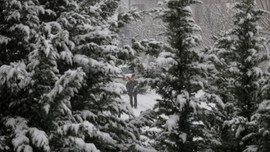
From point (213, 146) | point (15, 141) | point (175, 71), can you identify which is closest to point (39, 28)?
point (15, 141)

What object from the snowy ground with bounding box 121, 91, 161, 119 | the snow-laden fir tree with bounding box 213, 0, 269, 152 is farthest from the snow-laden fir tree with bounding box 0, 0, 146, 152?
the snowy ground with bounding box 121, 91, 161, 119

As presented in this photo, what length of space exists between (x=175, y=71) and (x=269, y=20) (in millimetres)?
10442

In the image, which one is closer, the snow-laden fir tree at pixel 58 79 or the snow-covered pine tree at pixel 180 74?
the snow-laden fir tree at pixel 58 79

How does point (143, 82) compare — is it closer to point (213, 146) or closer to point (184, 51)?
point (184, 51)

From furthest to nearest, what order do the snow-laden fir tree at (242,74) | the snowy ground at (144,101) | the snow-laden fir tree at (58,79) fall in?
1. the snowy ground at (144,101)
2. the snow-laden fir tree at (242,74)
3. the snow-laden fir tree at (58,79)

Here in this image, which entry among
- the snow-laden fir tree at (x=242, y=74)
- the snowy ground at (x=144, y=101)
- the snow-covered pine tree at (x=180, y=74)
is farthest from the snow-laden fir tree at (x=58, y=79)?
the snowy ground at (x=144, y=101)

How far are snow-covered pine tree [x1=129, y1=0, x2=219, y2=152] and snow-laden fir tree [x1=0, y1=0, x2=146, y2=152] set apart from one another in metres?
1.01

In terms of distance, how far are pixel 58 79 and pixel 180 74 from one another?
12.6 feet

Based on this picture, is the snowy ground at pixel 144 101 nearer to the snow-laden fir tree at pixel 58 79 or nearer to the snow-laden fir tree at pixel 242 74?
the snow-laden fir tree at pixel 242 74

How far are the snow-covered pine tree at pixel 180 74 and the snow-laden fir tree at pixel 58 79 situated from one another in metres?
1.01

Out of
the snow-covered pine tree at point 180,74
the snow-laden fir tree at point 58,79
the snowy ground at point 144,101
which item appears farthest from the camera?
the snowy ground at point 144,101

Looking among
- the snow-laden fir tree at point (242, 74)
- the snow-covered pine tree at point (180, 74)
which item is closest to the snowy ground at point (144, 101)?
the snow-laden fir tree at point (242, 74)

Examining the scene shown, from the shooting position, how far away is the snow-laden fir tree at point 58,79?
4.68 metres

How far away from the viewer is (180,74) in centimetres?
798
